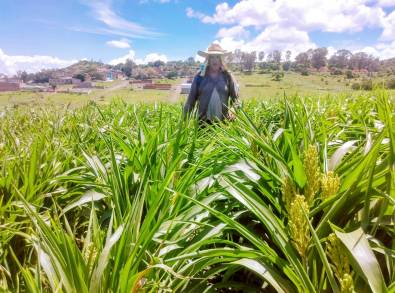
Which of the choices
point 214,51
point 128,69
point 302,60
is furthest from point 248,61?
point 214,51

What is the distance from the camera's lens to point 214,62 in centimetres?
446

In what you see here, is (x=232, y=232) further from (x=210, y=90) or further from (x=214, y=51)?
(x=214, y=51)

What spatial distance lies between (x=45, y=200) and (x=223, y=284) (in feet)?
3.67

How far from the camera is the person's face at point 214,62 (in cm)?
447

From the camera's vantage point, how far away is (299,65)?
383 feet

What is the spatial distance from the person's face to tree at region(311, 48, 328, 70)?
4347 inches

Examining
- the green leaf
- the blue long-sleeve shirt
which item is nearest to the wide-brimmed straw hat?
the blue long-sleeve shirt

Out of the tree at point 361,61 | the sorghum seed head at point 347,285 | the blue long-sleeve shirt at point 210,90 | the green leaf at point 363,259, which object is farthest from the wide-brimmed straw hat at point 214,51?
the tree at point 361,61

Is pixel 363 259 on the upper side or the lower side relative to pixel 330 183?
lower

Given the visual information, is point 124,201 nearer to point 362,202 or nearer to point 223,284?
point 223,284

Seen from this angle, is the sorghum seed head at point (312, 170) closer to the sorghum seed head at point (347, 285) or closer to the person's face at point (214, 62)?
the sorghum seed head at point (347, 285)

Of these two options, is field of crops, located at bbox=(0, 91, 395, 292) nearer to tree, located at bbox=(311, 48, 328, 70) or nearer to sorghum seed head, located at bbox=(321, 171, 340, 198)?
sorghum seed head, located at bbox=(321, 171, 340, 198)

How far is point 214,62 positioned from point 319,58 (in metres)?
117

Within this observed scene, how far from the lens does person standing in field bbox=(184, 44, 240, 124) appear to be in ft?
14.1
